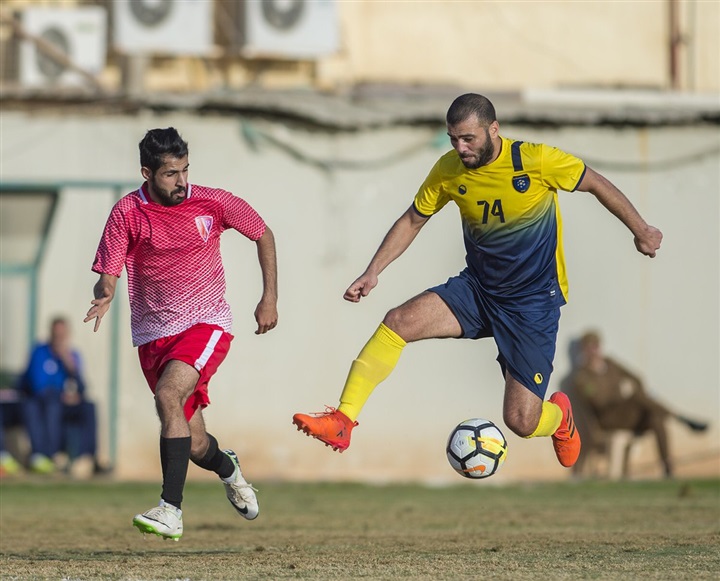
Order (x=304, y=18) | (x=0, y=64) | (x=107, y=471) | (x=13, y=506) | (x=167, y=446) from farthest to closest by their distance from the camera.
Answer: (x=0, y=64) < (x=304, y=18) < (x=107, y=471) < (x=13, y=506) < (x=167, y=446)

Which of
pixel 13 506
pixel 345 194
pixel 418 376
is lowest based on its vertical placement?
pixel 13 506

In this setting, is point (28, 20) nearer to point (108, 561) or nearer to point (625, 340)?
point (625, 340)

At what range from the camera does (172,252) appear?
834 centimetres

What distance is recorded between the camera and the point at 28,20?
62.7ft

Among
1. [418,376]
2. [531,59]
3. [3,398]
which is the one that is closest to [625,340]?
[418,376]

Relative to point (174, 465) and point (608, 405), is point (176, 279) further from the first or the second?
point (608, 405)

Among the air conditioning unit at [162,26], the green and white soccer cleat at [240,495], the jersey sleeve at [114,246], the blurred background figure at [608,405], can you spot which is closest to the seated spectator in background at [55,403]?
the air conditioning unit at [162,26]

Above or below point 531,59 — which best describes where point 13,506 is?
below

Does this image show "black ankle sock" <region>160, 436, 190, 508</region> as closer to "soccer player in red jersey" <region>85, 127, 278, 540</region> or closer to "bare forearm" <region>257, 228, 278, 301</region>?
"soccer player in red jersey" <region>85, 127, 278, 540</region>

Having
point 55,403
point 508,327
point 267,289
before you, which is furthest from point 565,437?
point 55,403

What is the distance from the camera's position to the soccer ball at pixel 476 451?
29.2 ft

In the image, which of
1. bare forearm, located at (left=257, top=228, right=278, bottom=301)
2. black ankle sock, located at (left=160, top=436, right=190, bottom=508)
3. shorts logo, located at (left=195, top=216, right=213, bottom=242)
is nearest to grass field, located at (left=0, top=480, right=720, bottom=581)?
black ankle sock, located at (left=160, top=436, right=190, bottom=508)

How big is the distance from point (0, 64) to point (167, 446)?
13103mm

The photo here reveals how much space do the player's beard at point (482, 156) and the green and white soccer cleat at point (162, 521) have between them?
2557 millimetres
